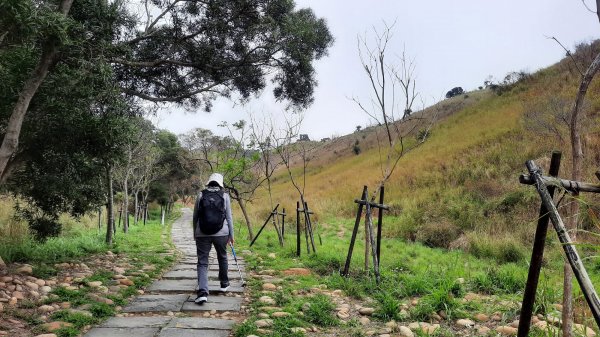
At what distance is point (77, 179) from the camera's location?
7.91m

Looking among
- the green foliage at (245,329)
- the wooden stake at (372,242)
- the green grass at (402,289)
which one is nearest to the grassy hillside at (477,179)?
the wooden stake at (372,242)

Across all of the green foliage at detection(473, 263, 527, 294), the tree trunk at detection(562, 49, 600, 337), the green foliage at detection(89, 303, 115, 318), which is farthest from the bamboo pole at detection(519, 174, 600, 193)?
the green foliage at detection(89, 303, 115, 318)

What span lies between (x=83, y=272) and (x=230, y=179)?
30.5 ft

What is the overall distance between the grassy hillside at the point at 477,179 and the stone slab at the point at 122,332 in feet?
19.7

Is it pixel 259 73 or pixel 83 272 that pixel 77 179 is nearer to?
pixel 83 272

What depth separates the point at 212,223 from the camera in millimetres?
6031

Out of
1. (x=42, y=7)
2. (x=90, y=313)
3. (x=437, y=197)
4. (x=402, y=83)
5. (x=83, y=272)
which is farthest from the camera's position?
(x=437, y=197)

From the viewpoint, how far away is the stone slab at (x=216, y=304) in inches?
211

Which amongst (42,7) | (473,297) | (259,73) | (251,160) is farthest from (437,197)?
(42,7)

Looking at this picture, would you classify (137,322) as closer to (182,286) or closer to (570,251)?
(182,286)

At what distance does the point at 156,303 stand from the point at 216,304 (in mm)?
759

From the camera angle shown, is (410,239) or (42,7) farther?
(410,239)

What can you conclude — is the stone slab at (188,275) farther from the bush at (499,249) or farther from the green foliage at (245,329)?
the bush at (499,249)

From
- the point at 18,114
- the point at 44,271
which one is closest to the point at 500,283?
the point at 44,271
